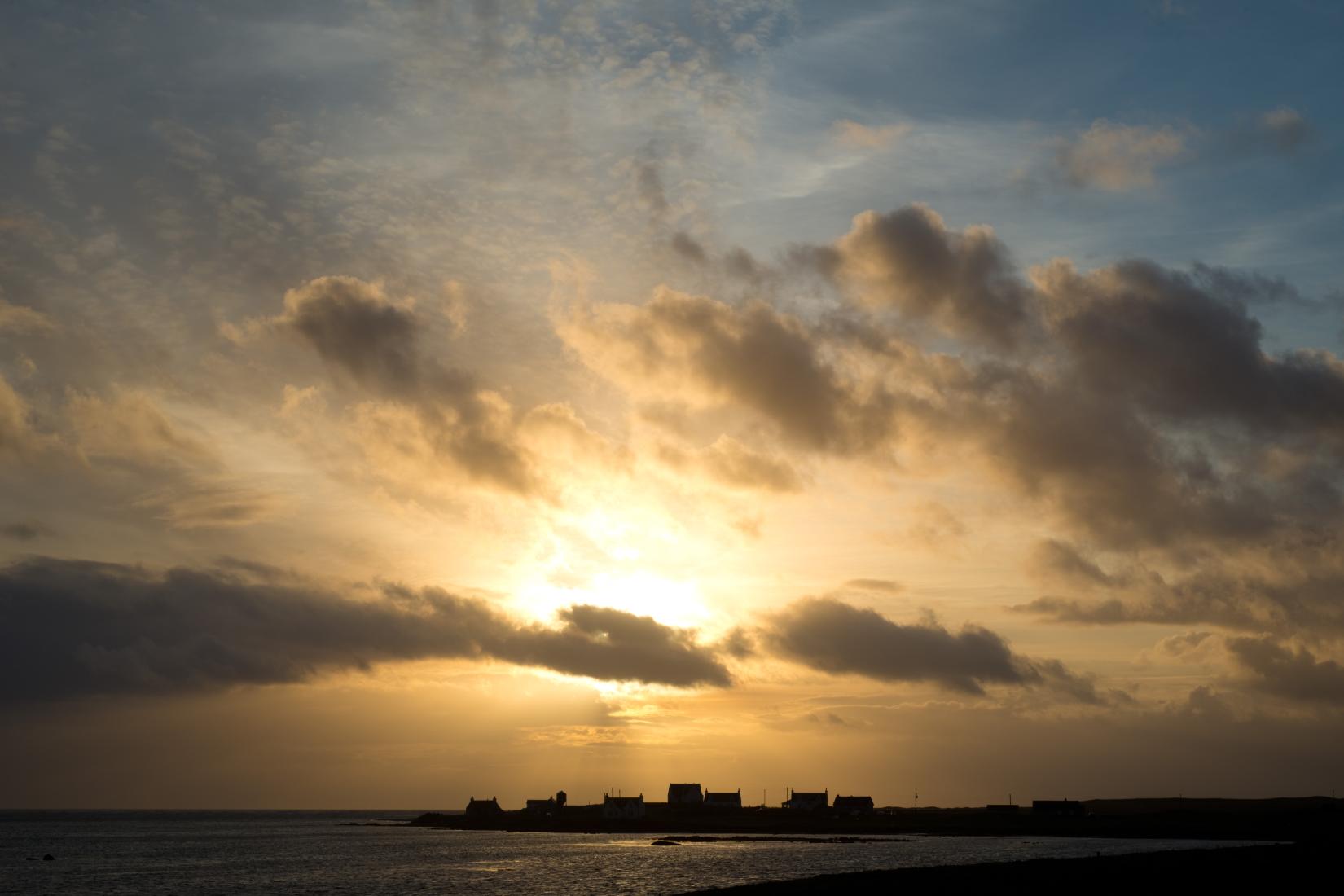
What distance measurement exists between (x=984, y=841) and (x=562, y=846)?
65.7 metres

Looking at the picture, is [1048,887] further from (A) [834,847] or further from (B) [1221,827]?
(B) [1221,827]

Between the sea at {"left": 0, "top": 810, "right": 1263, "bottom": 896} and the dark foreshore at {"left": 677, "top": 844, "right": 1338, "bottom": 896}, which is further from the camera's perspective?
the sea at {"left": 0, "top": 810, "right": 1263, "bottom": 896}

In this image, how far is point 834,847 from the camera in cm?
16312

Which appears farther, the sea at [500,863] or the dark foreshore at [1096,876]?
the sea at [500,863]

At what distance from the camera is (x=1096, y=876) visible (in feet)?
286

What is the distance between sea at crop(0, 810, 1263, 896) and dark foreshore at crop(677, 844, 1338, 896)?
16.5 metres

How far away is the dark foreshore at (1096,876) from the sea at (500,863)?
16515 mm

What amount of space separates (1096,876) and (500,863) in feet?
260

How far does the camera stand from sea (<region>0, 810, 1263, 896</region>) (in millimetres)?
113062

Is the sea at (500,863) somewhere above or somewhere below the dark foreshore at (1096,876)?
below

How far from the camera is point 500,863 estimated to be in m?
142

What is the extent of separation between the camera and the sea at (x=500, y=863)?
11306cm

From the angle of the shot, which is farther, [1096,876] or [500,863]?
[500,863]

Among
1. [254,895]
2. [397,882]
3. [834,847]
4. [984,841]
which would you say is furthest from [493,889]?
Answer: [984,841]
